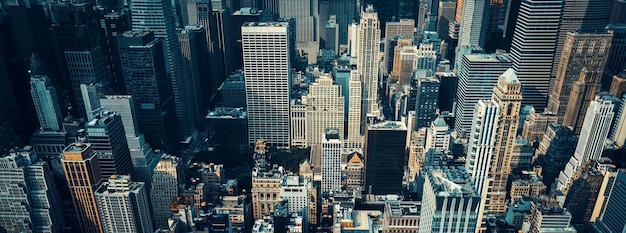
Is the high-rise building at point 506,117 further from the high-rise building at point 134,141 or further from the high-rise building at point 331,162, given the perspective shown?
the high-rise building at point 134,141

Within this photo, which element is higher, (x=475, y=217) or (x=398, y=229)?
(x=475, y=217)

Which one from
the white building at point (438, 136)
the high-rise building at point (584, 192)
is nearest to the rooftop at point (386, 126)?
the white building at point (438, 136)

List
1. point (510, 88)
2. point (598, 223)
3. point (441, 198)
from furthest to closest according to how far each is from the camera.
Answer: point (598, 223)
point (510, 88)
point (441, 198)

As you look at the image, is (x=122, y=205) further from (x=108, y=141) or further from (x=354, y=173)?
(x=354, y=173)

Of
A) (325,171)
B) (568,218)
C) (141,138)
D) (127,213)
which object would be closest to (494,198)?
(568,218)

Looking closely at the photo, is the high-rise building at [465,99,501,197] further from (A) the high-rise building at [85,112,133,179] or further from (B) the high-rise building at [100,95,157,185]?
(B) the high-rise building at [100,95,157,185]

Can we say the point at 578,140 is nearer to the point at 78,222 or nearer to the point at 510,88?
the point at 510,88

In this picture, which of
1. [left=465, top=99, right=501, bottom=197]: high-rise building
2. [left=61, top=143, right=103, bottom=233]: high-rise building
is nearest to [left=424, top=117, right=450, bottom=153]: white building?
[left=465, top=99, right=501, bottom=197]: high-rise building
